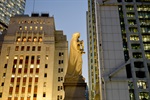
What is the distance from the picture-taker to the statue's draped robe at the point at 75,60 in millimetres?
20516

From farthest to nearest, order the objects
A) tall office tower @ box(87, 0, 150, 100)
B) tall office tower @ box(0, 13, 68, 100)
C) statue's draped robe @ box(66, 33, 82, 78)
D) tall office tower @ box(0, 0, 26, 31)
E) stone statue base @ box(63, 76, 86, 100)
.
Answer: tall office tower @ box(0, 0, 26, 31), tall office tower @ box(0, 13, 68, 100), tall office tower @ box(87, 0, 150, 100), statue's draped robe @ box(66, 33, 82, 78), stone statue base @ box(63, 76, 86, 100)

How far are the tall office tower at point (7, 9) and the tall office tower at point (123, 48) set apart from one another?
71.7 meters

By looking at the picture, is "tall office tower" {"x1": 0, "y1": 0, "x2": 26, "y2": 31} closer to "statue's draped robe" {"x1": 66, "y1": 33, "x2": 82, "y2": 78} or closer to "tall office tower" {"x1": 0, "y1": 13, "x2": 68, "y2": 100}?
"tall office tower" {"x1": 0, "y1": 13, "x2": 68, "y2": 100}

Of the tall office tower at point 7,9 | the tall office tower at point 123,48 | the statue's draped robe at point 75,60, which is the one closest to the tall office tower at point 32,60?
the tall office tower at point 123,48

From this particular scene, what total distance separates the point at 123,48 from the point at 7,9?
9103 cm

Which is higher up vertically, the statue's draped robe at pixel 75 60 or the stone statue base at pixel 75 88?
the statue's draped robe at pixel 75 60

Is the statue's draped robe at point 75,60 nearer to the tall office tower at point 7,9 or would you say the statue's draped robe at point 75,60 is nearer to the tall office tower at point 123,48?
the tall office tower at point 123,48

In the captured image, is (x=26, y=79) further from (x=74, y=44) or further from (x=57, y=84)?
(x=74, y=44)

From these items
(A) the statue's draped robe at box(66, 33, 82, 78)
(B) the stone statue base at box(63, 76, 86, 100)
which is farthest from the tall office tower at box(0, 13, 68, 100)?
(B) the stone statue base at box(63, 76, 86, 100)

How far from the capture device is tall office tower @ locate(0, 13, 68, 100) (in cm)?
5825

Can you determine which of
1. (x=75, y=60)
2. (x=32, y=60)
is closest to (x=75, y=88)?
(x=75, y=60)

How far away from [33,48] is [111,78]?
2529cm

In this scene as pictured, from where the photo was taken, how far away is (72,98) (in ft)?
63.6

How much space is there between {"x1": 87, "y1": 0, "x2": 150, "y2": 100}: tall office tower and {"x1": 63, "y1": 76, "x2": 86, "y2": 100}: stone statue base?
37847 millimetres
